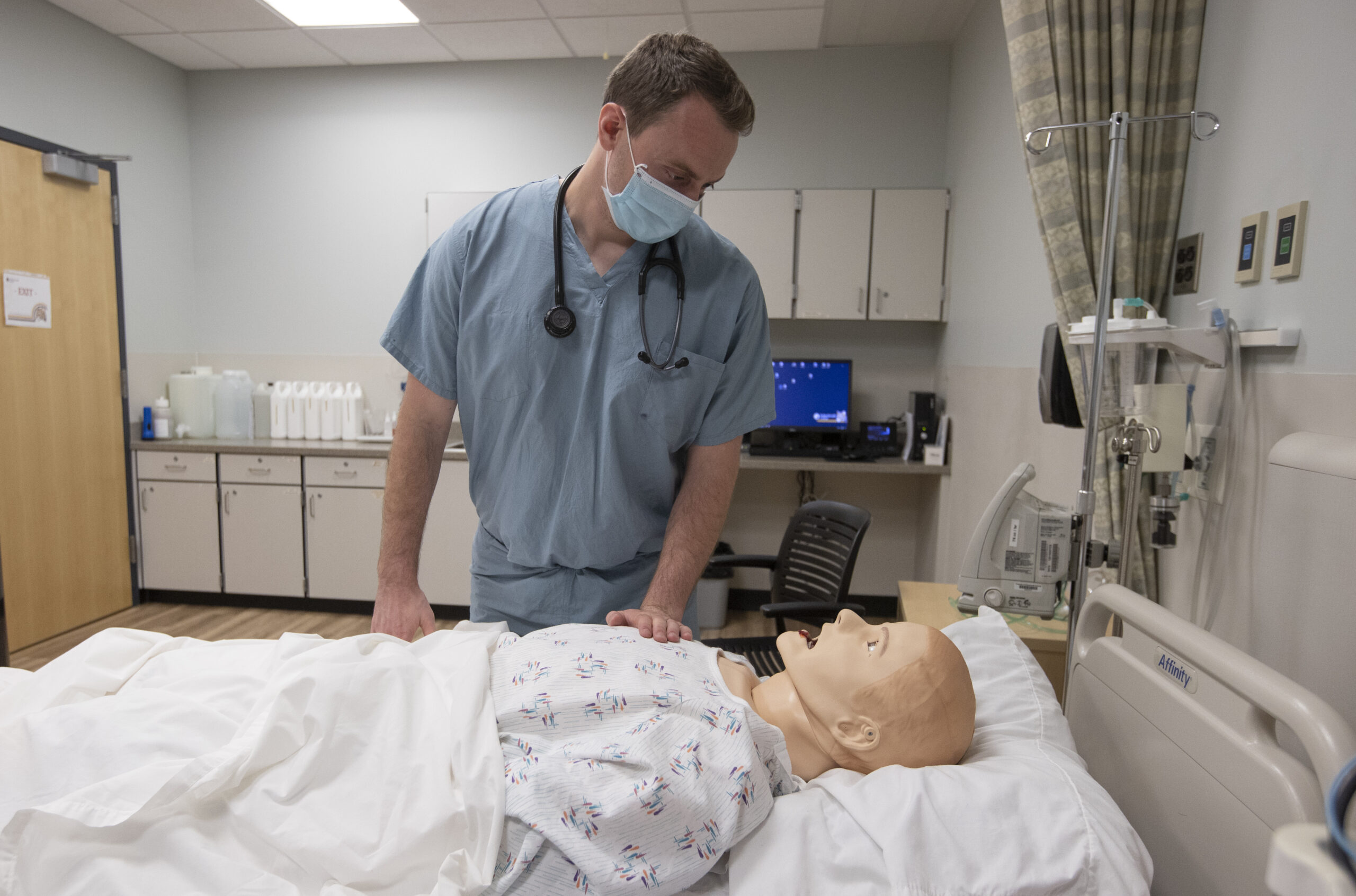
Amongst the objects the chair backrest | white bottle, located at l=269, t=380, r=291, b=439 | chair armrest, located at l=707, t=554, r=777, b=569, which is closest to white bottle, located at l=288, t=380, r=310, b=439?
white bottle, located at l=269, t=380, r=291, b=439

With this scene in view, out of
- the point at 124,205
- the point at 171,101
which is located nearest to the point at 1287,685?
the point at 124,205

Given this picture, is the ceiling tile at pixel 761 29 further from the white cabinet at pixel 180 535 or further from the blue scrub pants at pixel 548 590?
the white cabinet at pixel 180 535

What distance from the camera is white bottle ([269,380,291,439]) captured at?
13.2 feet

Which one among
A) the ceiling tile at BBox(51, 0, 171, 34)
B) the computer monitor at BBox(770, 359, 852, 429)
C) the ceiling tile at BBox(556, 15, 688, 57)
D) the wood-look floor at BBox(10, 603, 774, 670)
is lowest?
the wood-look floor at BBox(10, 603, 774, 670)

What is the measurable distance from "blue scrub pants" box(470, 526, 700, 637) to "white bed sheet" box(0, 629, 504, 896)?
0.31 meters

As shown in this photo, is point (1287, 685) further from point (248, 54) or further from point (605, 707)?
point (248, 54)

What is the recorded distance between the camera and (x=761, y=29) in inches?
141

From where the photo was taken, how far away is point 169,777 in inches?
35.8

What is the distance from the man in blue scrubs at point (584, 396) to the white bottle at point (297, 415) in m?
2.90

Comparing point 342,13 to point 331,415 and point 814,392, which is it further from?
point 814,392

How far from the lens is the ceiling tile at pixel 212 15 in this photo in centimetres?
336

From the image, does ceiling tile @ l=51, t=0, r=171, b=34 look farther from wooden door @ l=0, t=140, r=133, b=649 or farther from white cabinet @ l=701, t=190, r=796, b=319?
white cabinet @ l=701, t=190, r=796, b=319

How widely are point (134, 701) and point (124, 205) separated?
3.70m

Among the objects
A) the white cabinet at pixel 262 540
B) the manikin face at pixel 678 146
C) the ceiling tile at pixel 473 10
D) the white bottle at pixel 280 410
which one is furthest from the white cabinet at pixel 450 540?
the manikin face at pixel 678 146
